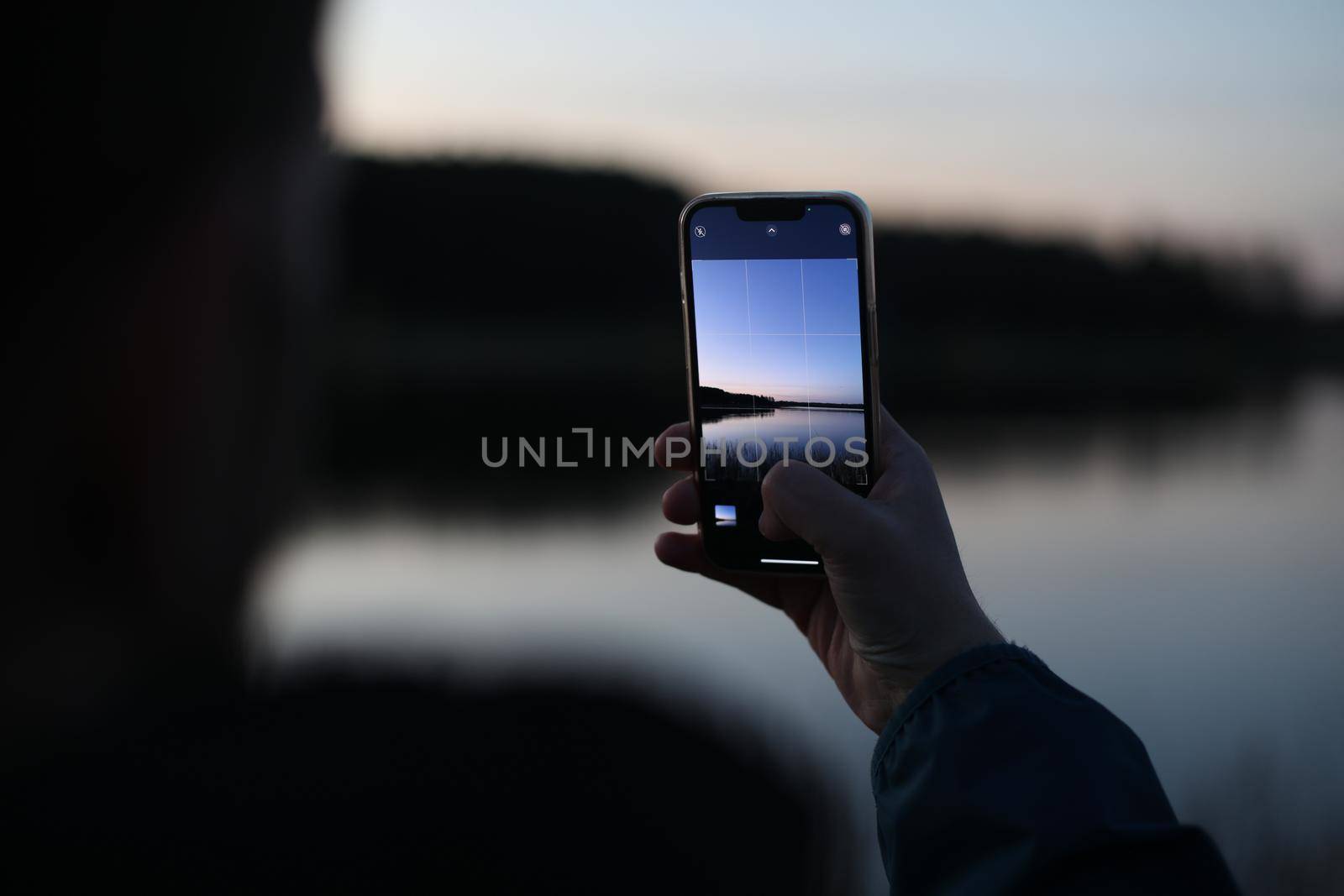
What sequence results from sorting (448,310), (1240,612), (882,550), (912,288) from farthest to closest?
(448,310) < (912,288) < (1240,612) < (882,550)

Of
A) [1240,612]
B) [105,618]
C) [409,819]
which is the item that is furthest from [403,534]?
[105,618]

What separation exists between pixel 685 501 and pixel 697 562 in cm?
→ 8

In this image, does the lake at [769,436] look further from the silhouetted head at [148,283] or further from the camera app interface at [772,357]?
the silhouetted head at [148,283]

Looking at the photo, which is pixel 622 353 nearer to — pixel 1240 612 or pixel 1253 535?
pixel 1253 535

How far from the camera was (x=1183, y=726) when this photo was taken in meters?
4.57

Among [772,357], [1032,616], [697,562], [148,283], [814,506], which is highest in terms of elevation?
[148,283]

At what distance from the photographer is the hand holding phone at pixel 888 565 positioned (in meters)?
0.79

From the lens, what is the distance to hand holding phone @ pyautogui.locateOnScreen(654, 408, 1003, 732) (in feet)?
2.58

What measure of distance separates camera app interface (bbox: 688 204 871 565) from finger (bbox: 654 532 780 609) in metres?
0.05

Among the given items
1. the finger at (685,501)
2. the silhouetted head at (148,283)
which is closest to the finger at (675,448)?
the finger at (685,501)

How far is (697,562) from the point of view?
1148 mm

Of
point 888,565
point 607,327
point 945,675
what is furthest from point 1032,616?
point 607,327

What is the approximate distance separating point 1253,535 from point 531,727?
27.1 feet

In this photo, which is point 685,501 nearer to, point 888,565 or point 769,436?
point 769,436
